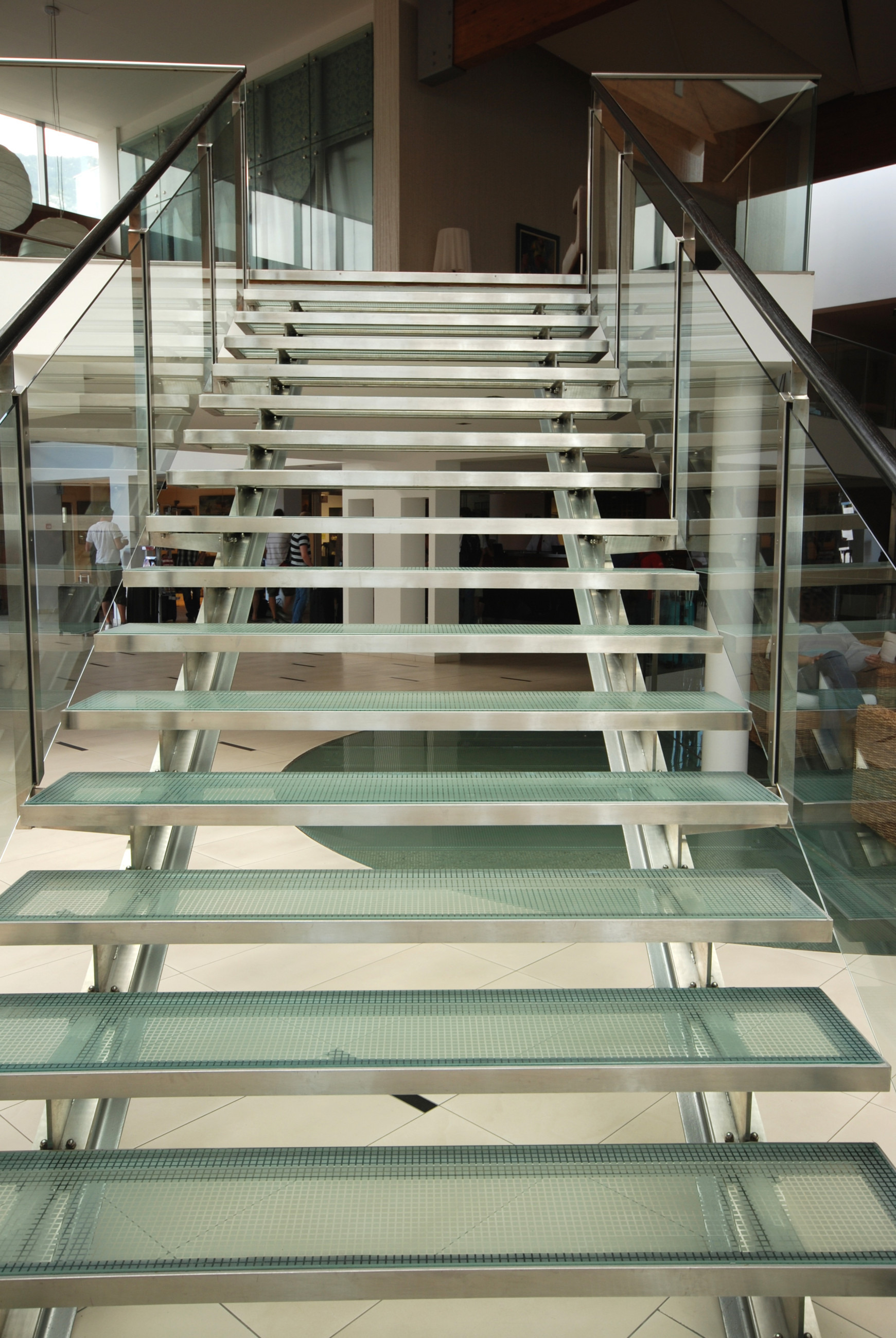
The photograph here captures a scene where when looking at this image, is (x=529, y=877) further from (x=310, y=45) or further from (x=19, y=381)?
(x=310, y=45)

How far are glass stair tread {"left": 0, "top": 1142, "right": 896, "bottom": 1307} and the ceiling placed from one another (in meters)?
8.47

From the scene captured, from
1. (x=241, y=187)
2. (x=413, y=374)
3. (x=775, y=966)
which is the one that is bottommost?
(x=775, y=966)

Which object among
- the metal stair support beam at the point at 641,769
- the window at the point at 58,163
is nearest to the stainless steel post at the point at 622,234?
the metal stair support beam at the point at 641,769

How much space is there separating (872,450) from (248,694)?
→ 1484 mm

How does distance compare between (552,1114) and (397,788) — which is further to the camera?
(552,1114)

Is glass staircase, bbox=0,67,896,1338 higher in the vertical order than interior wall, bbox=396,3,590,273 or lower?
lower

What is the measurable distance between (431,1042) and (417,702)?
2.85 ft

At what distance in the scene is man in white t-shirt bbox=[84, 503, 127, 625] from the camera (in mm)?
2486

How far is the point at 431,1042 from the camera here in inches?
62.1

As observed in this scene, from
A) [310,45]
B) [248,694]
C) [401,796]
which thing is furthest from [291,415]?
[310,45]

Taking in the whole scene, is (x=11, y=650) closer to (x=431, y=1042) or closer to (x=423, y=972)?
(x=431, y=1042)

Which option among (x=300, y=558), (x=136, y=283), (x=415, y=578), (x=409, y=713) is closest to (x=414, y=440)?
(x=415, y=578)

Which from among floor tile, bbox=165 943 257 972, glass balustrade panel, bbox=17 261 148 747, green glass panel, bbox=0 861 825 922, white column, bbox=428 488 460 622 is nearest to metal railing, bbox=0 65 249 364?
glass balustrade panel, bbox=17 261 148 747

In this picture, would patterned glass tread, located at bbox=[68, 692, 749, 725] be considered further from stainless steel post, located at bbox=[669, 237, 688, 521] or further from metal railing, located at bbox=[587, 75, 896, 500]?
stainless steel post, located at bbox=[669, 237, 688, 521]
